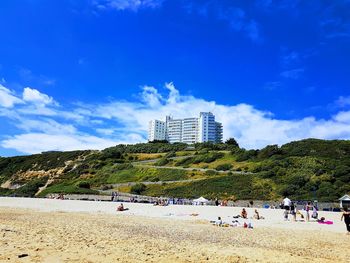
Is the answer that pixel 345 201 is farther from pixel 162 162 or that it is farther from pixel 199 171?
pixel 162 162

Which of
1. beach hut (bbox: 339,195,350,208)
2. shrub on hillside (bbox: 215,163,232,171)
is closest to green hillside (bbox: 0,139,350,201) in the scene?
shrub on hillside (bbox: 215,163,232,171)

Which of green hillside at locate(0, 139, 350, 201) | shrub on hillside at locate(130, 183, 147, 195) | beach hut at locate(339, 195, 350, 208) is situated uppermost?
green hillside at locate(0, 139, 350, 201)

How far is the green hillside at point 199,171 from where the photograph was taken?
58.0 m

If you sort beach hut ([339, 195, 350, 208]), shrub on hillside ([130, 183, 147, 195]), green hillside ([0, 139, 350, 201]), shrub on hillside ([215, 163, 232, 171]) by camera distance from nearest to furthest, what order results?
beach hut ([339, 195, 350, 208]) < green hillside ([0, 139, 350, 201]) < shrub on hillside ([130, 183, 147, 195]) < shrub on hillside ([215, 163, 232, 171])

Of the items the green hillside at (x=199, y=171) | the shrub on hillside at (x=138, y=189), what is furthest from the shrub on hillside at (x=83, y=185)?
the shrub on hillside at (x=138, y=189)

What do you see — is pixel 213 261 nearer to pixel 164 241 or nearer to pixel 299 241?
pixel 164 241

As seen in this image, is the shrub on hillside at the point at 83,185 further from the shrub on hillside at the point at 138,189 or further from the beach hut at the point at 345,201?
the beach hut at the point at 345,201

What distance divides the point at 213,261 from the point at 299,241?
734cm

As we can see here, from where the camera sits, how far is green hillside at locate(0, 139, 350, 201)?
58031 mm

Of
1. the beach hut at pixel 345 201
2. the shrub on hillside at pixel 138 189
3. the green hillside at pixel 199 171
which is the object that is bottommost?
the beach hut at pixel 345 201

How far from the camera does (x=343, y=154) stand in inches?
2881

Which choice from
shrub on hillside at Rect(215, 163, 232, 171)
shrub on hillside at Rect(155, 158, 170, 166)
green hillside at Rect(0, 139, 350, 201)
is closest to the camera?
green hillside at Rect(0, 139, 350, 201)

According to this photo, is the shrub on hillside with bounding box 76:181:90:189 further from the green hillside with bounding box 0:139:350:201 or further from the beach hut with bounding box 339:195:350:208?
the beach hut with bounding box 339:195:350:208

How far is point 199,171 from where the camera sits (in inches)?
2916
